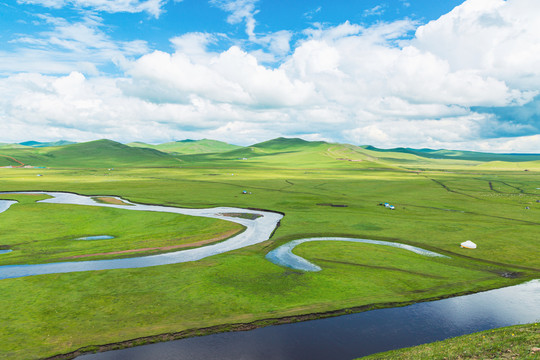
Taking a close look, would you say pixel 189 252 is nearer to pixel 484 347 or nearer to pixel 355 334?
pixel 355 334

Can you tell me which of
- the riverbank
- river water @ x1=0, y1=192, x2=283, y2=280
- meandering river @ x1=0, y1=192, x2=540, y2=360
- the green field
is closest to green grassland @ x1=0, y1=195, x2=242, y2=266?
the green field

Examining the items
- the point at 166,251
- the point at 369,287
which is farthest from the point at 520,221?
the point at 166,251

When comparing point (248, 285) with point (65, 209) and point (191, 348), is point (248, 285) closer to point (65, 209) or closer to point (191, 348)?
point (191, 348)

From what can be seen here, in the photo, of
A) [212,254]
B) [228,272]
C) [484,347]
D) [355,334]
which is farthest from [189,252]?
[484,347]

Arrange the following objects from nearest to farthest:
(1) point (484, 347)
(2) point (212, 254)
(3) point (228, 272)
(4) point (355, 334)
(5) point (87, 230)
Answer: (1) point (484, 347) < (4) point (355, 334) < (3) point (228, 272) < (2) point (212, 254) < (5) point (87, 230)

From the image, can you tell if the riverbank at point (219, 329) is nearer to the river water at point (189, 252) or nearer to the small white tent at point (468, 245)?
the river water at point (189, 252)

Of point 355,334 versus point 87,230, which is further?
point 87,230

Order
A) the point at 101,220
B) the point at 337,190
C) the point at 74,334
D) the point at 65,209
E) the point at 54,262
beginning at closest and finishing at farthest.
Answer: the point at 74,334
the point at 54,262
the point at 101,220
the point at 65,209
the point at 337,190
